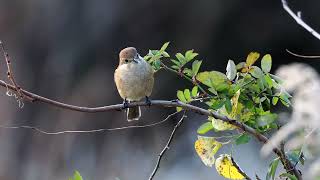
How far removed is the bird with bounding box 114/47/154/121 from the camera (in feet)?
10.7

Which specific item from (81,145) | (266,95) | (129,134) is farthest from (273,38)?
(266,95)

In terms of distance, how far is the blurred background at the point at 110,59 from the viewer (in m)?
5.91

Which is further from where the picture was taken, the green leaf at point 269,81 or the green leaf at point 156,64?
the green leaf at point 156,64

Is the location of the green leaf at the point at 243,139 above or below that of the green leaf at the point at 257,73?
below

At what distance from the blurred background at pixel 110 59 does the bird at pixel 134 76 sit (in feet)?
7.71

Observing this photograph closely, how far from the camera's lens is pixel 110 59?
6023 mm

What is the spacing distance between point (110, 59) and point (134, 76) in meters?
2.76

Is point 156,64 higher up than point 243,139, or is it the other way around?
point 156,64

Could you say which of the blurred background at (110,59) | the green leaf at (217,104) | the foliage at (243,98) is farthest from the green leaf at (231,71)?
the blurred background at (110,59)

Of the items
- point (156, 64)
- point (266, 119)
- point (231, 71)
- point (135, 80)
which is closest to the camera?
point (266, 119)

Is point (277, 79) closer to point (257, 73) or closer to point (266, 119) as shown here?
point (257, 73)

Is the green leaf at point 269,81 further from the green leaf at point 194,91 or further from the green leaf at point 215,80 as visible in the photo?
the green leaf at point 194,91

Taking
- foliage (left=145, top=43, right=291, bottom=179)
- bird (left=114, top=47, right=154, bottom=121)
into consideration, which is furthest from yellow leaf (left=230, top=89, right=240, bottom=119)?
bird (left=114, top=47, right=154, bottom=121)

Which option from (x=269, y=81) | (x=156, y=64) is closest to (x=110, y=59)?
(x=156, y=64)
